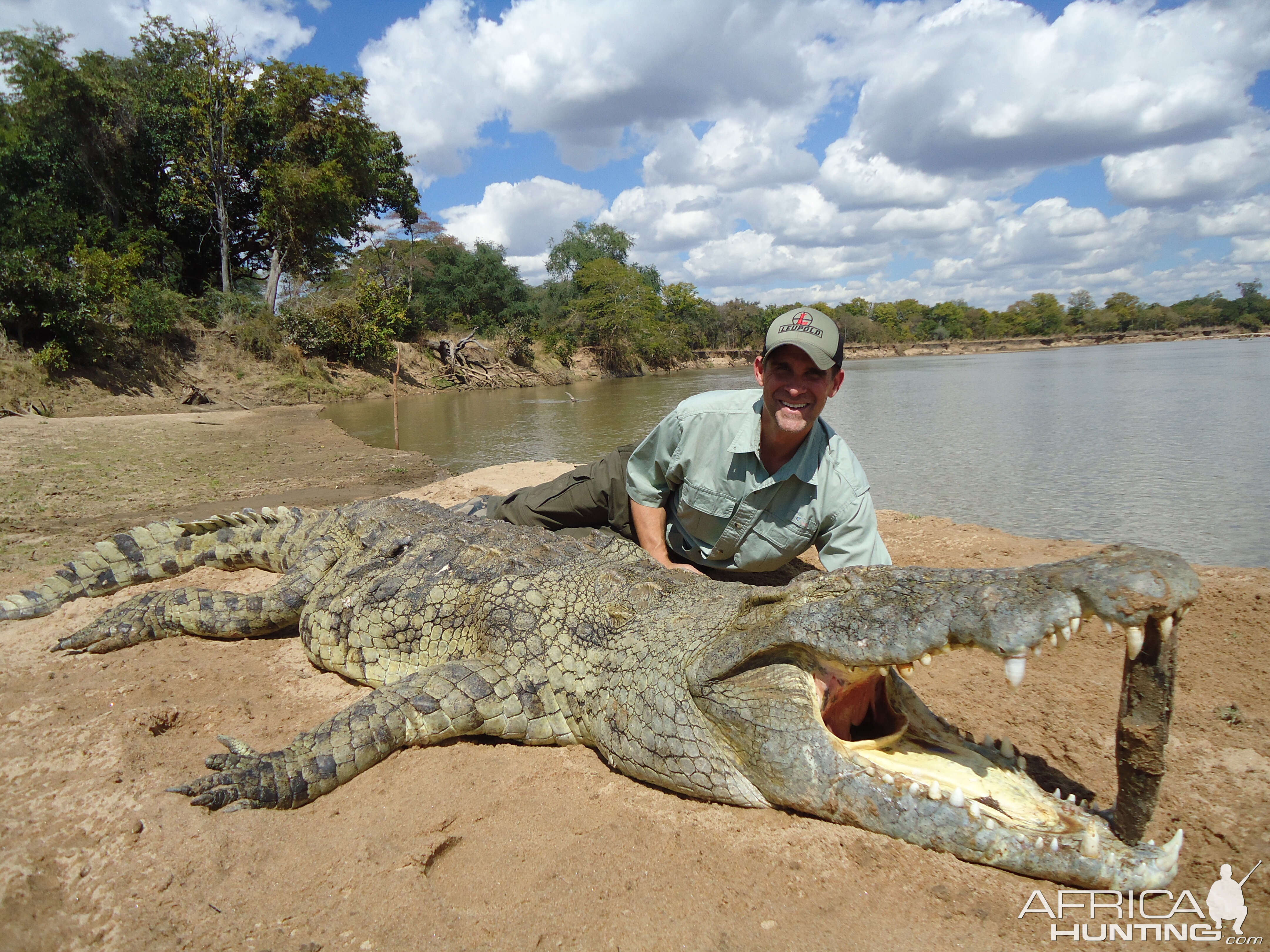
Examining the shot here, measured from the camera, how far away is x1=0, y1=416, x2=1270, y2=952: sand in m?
1.88

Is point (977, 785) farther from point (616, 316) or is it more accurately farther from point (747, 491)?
point (616, 316)

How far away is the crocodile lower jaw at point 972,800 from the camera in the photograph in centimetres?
182

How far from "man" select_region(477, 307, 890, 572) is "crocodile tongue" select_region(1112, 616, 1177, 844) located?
165 cm

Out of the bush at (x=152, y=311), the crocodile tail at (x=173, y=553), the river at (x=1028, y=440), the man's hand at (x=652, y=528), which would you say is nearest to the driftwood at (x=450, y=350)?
the river at (x=1028, y=440)

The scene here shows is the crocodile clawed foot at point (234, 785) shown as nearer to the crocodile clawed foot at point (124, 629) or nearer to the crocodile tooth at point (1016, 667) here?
the crocodile clawed foot at point (124, 629)

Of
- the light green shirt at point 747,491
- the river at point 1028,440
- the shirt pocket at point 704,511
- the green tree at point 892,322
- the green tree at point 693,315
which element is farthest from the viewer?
the green tree at point 892,322

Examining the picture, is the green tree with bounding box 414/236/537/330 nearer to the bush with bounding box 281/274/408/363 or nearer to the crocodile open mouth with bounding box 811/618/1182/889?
the bush with bounding box 281/274/408/363

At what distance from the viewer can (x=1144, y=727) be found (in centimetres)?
179

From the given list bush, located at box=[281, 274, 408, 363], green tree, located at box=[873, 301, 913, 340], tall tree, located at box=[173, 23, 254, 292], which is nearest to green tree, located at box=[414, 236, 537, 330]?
bush, located at box=[281, 274, 408, 363]

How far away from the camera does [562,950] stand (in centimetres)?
183

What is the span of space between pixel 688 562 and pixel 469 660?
161cm

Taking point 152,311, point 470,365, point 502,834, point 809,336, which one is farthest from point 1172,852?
point 470,365

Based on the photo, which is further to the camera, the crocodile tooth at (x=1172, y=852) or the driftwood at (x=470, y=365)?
the driftwood at (x=470, y=365)

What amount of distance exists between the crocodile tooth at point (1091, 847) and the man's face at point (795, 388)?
6.80 feet
